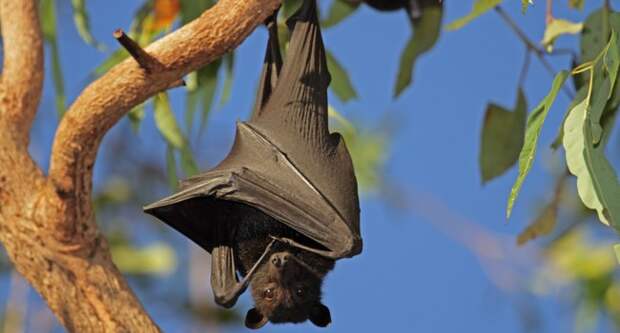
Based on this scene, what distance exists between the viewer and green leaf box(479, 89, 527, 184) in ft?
19.0

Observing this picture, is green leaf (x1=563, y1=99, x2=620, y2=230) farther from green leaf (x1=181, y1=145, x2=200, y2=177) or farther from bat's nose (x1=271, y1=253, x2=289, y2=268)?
green leaf (x1=181, y1=145, x2=200, y2=177)

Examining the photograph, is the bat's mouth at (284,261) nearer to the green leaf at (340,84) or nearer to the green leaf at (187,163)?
the green leaf at (187,163)

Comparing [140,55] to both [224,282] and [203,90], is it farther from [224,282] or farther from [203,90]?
[203,90]

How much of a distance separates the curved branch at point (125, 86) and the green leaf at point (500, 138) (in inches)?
76.0

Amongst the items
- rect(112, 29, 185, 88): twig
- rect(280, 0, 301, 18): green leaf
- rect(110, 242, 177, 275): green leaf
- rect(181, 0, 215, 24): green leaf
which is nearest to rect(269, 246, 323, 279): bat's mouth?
rect(112, 29, 185, 88): twig

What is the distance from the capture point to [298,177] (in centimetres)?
472

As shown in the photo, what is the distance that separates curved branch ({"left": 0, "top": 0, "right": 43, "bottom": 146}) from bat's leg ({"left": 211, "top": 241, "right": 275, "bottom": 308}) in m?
0.94

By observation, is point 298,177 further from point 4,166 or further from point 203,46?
point 4,166

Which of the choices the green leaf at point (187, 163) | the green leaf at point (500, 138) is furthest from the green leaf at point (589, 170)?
the green leaf at point (187, 163)

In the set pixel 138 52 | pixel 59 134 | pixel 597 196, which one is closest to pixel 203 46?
pixel 138 52

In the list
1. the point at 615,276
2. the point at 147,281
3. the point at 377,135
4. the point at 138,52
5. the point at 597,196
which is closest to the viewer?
the point at 597,196

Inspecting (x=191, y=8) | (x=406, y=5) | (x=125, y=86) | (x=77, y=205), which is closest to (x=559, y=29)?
(x=406, y=5)

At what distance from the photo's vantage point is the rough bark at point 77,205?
14.1 feet

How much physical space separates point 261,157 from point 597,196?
1.53m
